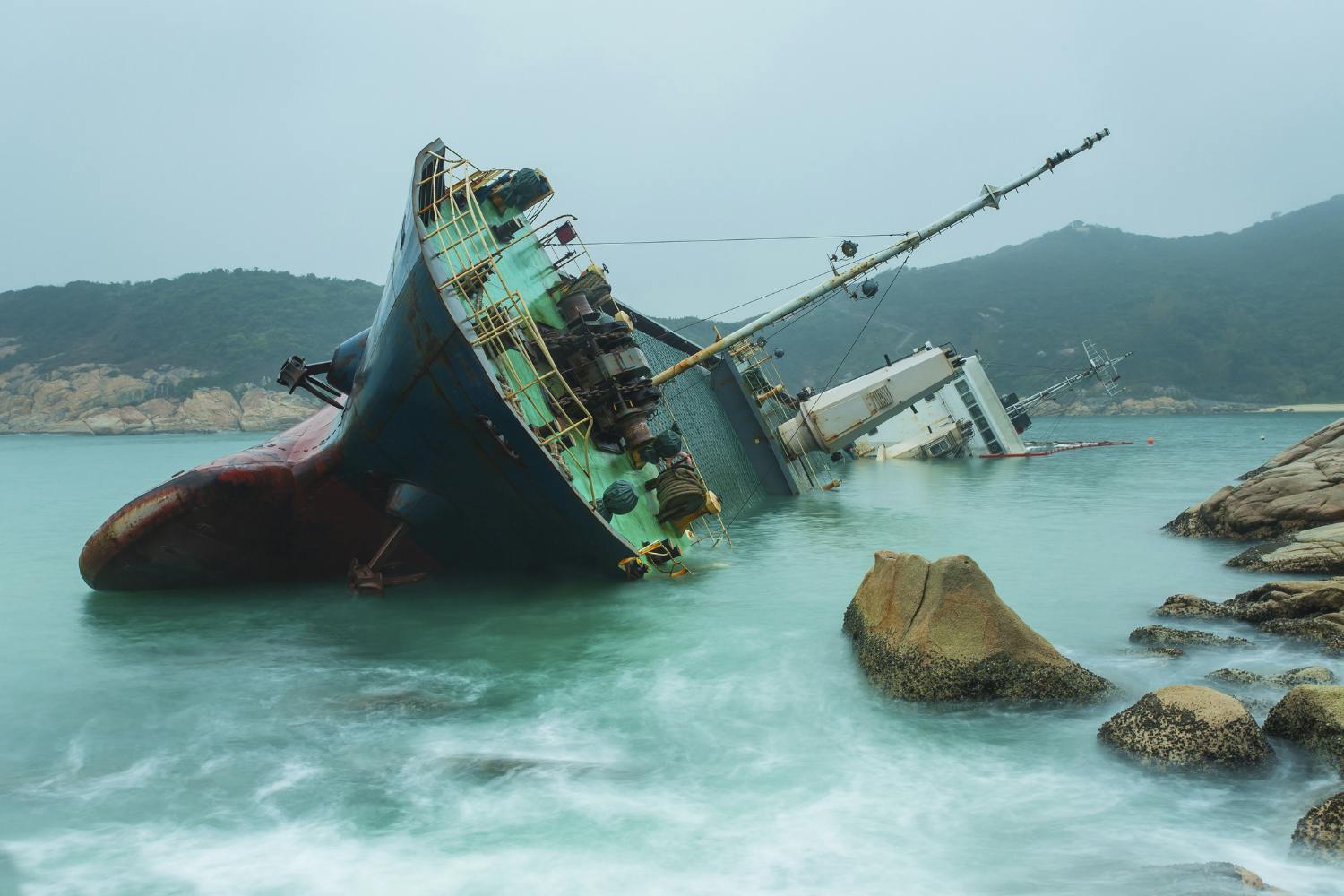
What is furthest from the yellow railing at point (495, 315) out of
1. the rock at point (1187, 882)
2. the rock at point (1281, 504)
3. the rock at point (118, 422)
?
the rock at point (118, 422)

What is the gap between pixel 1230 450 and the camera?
151 feet

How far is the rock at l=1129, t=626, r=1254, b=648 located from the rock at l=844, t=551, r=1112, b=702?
80.1 inches

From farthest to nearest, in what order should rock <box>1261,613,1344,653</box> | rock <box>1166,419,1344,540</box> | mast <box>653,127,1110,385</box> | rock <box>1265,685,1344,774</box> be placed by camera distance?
mast <box>653,127,1110,385</box> → rock <box>1166,419,1344,540</box> → rock <box>1261,613,1344,653</box> → rock <box>1265,685,1344,774</box>

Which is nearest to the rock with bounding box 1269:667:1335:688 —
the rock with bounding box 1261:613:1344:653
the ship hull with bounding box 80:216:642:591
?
the rock with bounding box 1261:613:1344:653

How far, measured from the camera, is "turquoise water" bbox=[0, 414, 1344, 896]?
630 centimetres

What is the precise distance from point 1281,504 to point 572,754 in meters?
14.7

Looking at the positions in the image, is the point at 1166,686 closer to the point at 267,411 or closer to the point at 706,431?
the point at 706,431

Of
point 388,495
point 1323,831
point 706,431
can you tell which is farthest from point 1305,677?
point 706,431

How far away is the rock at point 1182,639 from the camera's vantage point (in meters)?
10.2

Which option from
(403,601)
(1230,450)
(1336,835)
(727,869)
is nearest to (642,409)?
(403,601)

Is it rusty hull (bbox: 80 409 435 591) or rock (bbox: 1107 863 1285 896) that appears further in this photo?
rusty hull (bbox: 80 409 435 591)

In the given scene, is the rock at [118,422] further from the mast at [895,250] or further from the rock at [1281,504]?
the rock at [1281,504]

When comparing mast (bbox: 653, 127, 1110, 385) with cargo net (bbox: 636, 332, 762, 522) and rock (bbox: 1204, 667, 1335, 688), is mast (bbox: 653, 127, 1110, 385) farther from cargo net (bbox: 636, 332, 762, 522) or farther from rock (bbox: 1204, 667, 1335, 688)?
rock (bbox: 1204, 667, 1335, 688)

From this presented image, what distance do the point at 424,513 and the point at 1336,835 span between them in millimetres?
11931
